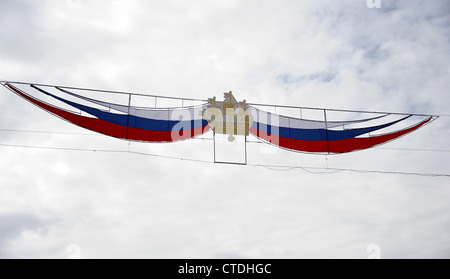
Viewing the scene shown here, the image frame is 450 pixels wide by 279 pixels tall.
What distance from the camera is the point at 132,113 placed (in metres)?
12.3

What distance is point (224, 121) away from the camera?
12742 mm

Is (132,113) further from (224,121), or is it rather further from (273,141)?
(273,141)

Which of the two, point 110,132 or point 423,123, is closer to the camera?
point 110,132

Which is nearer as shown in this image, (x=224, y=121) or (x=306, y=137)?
(x=224, y=121)
